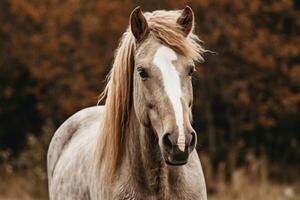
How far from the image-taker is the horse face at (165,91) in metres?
4.21

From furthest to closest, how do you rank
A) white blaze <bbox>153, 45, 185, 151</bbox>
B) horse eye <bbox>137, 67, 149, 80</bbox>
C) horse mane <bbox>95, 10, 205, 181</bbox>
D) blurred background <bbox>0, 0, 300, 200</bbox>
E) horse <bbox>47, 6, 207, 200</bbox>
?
1. blurred background <bbox>0, 0, 300, 200</bbox>
2. horse mane <bbox>95, 10, 205, 181</bbox>
3. horse eye <bbox>137, 67, 149, 80</bbox>
4. horse <bbox>47, 6, 207, 200</bbox>
5. white blaze <bbox>153, 45, 185, 151</bbox>

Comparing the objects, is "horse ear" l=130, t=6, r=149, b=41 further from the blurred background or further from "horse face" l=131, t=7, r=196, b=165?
the blurred background

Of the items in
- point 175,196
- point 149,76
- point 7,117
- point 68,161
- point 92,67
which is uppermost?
point 149,76

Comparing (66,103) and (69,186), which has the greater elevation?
(69,186)

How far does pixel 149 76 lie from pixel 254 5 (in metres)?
13.7

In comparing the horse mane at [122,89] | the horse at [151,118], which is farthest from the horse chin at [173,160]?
the horse mane at [122,89]

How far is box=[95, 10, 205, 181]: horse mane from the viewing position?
476cm

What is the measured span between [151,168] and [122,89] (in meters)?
0.57

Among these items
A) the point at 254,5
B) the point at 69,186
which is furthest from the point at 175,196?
the point at 254,5

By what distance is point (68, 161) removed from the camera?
6562 mm

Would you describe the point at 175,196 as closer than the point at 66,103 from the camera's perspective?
Yes

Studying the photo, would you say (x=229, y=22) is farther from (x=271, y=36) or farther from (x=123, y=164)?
(x=123, y=164)

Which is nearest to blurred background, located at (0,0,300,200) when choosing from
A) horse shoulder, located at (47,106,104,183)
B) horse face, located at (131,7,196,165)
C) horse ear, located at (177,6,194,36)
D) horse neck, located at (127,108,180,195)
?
horse shoulder, located at (47,106,104,183)

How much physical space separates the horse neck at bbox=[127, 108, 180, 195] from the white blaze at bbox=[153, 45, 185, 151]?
0.47 m
